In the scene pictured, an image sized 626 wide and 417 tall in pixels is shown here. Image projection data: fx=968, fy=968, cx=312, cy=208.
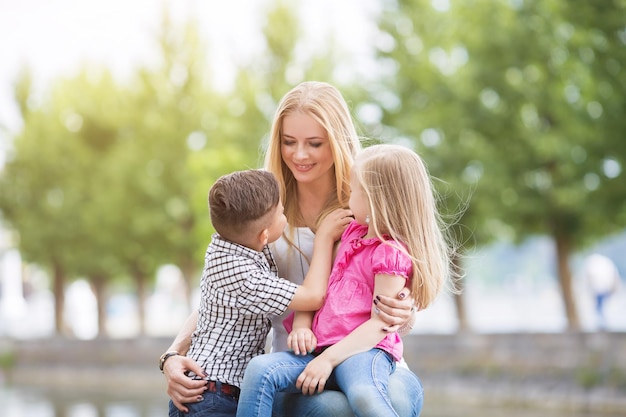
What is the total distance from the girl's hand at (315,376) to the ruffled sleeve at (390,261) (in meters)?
0.34

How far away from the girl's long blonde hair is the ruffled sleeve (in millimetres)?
20

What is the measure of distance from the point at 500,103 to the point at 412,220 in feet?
39.8

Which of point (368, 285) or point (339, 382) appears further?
point (368, 285)

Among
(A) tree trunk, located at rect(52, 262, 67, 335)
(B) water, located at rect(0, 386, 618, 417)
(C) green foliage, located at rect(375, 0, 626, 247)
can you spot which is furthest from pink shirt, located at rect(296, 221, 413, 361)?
(A) tree trunk, located at rect(52, 262, 67, 335)

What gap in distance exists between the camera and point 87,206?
2369 centimetres

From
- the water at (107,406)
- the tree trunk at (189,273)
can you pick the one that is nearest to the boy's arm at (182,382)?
the water at (107,406)

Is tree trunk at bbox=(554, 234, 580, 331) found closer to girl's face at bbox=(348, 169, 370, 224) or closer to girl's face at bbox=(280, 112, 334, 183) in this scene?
girl's face at bbox=(280, 112, 334, 183)

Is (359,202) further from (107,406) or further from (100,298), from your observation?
(100,298)

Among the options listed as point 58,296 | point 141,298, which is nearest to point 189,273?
point 141,298

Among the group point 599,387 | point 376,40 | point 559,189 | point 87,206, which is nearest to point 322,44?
point 376,40

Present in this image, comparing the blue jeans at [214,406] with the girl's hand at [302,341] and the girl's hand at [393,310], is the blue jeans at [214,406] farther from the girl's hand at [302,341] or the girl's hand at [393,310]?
the girl's hand at [393,310]

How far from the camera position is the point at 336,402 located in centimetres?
300

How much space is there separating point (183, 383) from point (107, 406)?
11.5 meters

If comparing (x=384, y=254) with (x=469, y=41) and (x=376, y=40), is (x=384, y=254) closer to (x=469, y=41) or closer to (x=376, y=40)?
(x=469, y=41)
